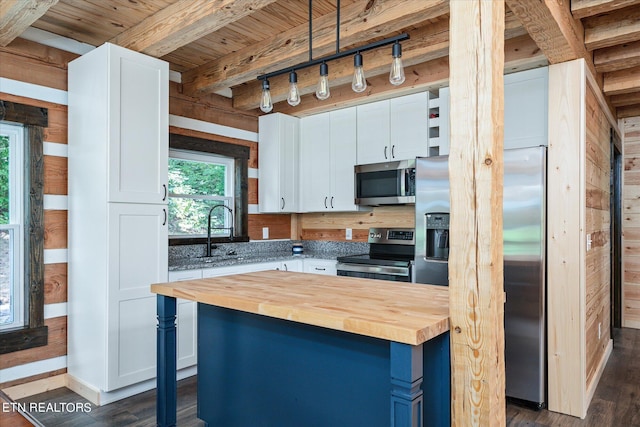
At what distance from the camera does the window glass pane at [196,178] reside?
3814 mm

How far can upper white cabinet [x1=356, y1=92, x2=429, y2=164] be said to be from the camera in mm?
3656

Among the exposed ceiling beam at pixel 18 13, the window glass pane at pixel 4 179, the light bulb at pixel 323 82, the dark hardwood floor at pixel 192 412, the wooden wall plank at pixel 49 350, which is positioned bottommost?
the dark hardwood floor at pixel 192 412

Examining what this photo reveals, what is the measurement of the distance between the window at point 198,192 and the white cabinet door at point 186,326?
2.25 feet

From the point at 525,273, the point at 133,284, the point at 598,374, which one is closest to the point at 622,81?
Result: the point at 525,273

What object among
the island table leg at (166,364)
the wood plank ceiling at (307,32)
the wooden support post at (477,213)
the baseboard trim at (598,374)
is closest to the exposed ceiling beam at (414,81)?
the wood plank ceiling at (307,32)

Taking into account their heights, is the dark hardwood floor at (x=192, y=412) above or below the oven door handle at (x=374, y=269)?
below

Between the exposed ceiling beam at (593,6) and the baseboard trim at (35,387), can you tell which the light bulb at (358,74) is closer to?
the exposed ceiling beam at (593,6)

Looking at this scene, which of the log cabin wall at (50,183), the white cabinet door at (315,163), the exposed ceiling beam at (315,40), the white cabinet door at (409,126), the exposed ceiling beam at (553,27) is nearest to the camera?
the exposed ceiling beam at (553,27)

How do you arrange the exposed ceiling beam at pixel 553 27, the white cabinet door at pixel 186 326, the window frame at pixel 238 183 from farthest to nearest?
the window frame at pixel 238 183 < the white cabinet door at pixel 186 326 < the exposed ceiling beam at pixel 553 27

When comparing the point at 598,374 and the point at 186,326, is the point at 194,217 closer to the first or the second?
the point at 186,326

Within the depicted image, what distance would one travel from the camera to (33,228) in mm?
2881

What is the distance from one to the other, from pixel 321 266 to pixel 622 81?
9.75 ft

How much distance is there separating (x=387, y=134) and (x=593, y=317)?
84.5 inches

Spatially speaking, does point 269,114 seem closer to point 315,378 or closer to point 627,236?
point 315,378
